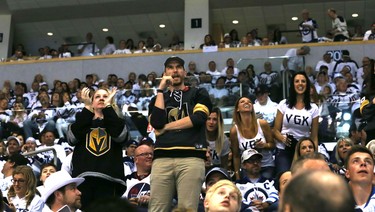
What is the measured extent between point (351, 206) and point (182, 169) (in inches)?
124

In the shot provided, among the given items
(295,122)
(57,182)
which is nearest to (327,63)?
(295,122)

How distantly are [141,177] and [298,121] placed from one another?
76.6 inches

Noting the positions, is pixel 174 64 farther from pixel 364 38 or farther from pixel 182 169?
pixel 364 38

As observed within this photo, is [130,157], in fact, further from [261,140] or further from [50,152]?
[261,140]

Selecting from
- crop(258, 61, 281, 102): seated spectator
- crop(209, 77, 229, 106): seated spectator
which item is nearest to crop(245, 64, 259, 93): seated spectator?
crop(258, 61, 281, 102): seated spectator

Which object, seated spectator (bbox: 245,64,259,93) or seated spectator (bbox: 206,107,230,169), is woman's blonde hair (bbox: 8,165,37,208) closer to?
seated spectator (bbox: 206,107,230,169)

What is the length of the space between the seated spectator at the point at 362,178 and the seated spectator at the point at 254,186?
1.17 m

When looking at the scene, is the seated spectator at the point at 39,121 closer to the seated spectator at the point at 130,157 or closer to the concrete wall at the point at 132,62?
the seated spectator at the point at 130,157

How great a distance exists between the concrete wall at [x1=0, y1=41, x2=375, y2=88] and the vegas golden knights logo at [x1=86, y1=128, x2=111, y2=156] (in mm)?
11760

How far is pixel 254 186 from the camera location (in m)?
6.62

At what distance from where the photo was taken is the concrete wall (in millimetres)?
17109

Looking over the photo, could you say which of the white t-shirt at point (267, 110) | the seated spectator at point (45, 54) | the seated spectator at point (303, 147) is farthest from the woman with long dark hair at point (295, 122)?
the seated spectator at point (45, 54)

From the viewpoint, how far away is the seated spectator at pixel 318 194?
1855 millimetres

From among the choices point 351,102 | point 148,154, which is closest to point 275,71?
point 351,102
